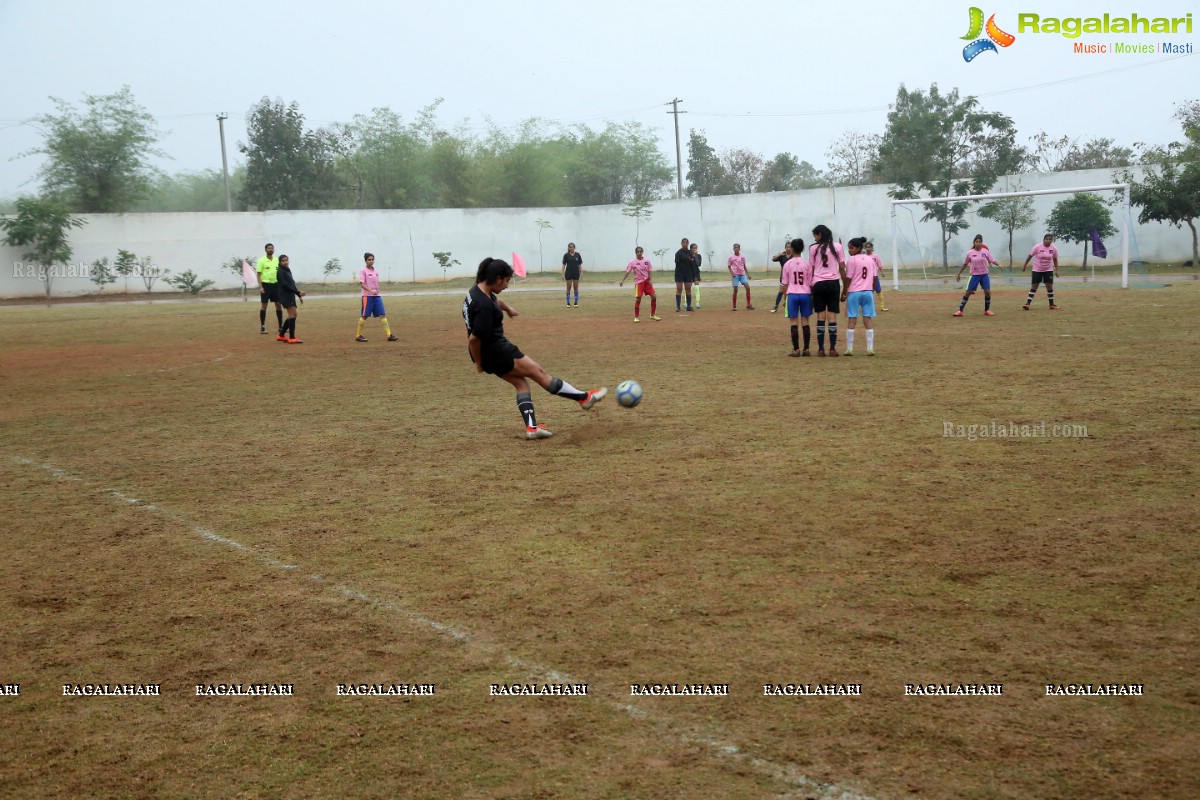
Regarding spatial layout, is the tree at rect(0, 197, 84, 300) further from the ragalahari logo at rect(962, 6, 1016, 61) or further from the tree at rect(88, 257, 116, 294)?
the ragalahari logo at rect(962, 6, 1016, 61)

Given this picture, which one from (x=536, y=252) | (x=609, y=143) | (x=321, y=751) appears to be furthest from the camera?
(x=609, y=143)

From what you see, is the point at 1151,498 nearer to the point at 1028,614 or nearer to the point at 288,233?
the point at 1028,614

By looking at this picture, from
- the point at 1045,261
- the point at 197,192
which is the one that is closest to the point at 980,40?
the point at 1045,261

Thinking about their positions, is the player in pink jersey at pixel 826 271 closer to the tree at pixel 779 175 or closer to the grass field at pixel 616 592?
the grass field at pixel 616 592

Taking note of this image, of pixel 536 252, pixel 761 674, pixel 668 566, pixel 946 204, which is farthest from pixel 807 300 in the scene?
pixel 536 252

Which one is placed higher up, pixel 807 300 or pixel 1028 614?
pixel 807 300

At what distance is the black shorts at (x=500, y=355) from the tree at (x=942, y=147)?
135 feet

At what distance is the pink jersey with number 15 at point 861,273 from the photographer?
1513 centimetres

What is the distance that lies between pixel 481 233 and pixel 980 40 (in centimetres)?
3225

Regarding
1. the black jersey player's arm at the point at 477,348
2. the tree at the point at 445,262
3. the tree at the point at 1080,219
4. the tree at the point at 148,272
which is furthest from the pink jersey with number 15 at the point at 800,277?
the tree at the point at 445,262

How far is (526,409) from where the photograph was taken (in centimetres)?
1005

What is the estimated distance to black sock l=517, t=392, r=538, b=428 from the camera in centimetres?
998

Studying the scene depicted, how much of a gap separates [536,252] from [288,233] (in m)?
15.6

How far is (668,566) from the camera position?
19.4 ft
